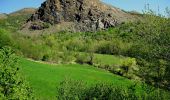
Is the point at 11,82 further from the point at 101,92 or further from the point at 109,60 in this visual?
the point at 109,60

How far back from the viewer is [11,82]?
24.7m

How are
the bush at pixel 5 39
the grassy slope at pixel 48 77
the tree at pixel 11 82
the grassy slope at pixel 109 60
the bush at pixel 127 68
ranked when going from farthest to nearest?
the grassy slope at pixel 109 60
the bush at pixel 127 68
the bush at pixel 5 39
the grassy slope at pixel 48 77
the tree at pixel 11 82

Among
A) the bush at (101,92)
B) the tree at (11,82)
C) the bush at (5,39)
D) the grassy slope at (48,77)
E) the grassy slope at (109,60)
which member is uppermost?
the bush at (5,39)

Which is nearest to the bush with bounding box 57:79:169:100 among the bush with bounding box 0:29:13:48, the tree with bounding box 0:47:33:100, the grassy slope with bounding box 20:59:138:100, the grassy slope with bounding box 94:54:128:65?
the tree with bounding box 0:47:33:100

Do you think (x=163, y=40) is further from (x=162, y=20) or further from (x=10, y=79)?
(x=10, y=79)

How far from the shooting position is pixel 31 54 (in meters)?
103

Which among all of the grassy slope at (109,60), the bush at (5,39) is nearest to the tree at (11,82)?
the bush at (5,39)

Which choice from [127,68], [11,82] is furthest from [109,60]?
[11,82]

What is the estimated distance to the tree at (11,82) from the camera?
921 inches

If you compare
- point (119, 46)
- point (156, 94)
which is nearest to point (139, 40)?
point (156, 94)

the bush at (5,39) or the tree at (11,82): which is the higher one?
the bush at (5,39)

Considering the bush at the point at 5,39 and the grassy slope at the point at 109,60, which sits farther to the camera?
the grassy slope at the point at 109,60

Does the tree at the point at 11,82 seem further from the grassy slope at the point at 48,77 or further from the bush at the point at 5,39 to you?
the bush at the point at 5,39

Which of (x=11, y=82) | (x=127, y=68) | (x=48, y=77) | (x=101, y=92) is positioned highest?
(x=11, y=82)
